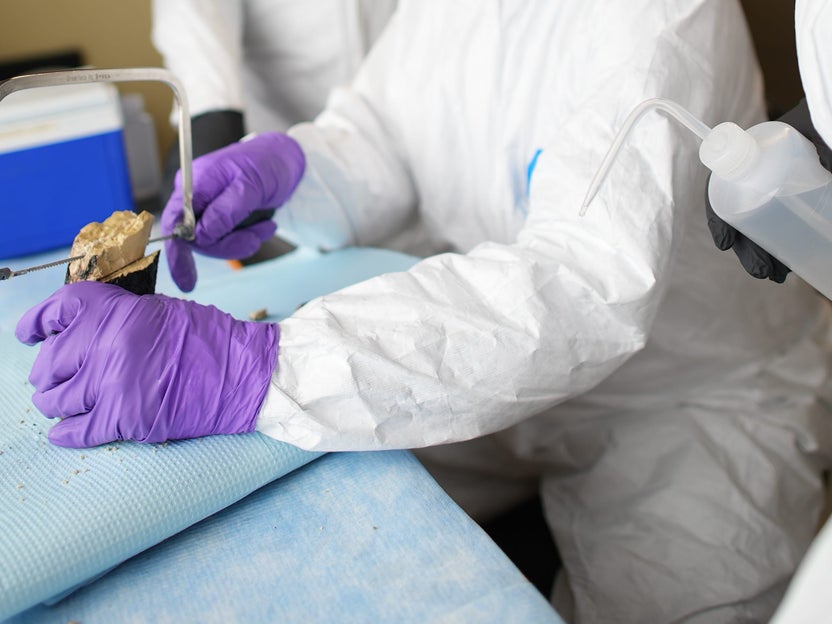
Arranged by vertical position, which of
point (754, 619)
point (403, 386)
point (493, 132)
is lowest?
point (754, 619)

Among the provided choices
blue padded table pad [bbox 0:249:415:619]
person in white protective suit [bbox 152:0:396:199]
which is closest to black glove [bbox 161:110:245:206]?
person in white protective suit [bbox 152:0:396:199]

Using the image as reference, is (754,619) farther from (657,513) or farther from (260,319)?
(260,319)

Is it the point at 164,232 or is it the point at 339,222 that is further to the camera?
the point at 339,222

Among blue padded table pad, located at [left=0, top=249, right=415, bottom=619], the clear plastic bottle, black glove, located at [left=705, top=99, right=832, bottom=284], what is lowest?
blue padded table pad, located at [left=0, top=249, right=415, bottom=619]

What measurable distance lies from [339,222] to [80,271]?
0.45 meters

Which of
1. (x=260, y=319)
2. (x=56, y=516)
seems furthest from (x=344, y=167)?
(x=56, y=516)

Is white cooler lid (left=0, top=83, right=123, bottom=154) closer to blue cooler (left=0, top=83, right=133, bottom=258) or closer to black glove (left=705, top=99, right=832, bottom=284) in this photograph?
blue cooler (left=0, top=83, right=133, bottom=258)

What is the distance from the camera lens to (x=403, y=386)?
730mm

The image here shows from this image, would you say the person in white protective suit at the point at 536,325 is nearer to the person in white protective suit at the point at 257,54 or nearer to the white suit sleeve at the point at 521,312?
the white suit sleeve at the point at 521,312

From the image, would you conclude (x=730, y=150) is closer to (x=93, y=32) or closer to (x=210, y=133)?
(x=210, y=133)

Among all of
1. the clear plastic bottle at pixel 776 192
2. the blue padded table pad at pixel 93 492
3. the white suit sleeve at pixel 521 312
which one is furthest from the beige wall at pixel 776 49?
the blue padded table pad at pixel 93 492

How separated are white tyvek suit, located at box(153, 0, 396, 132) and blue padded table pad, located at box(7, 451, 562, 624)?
0.91 m

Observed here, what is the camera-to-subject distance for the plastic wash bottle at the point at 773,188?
0.62 metres

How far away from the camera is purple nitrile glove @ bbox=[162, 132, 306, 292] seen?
101 cm
